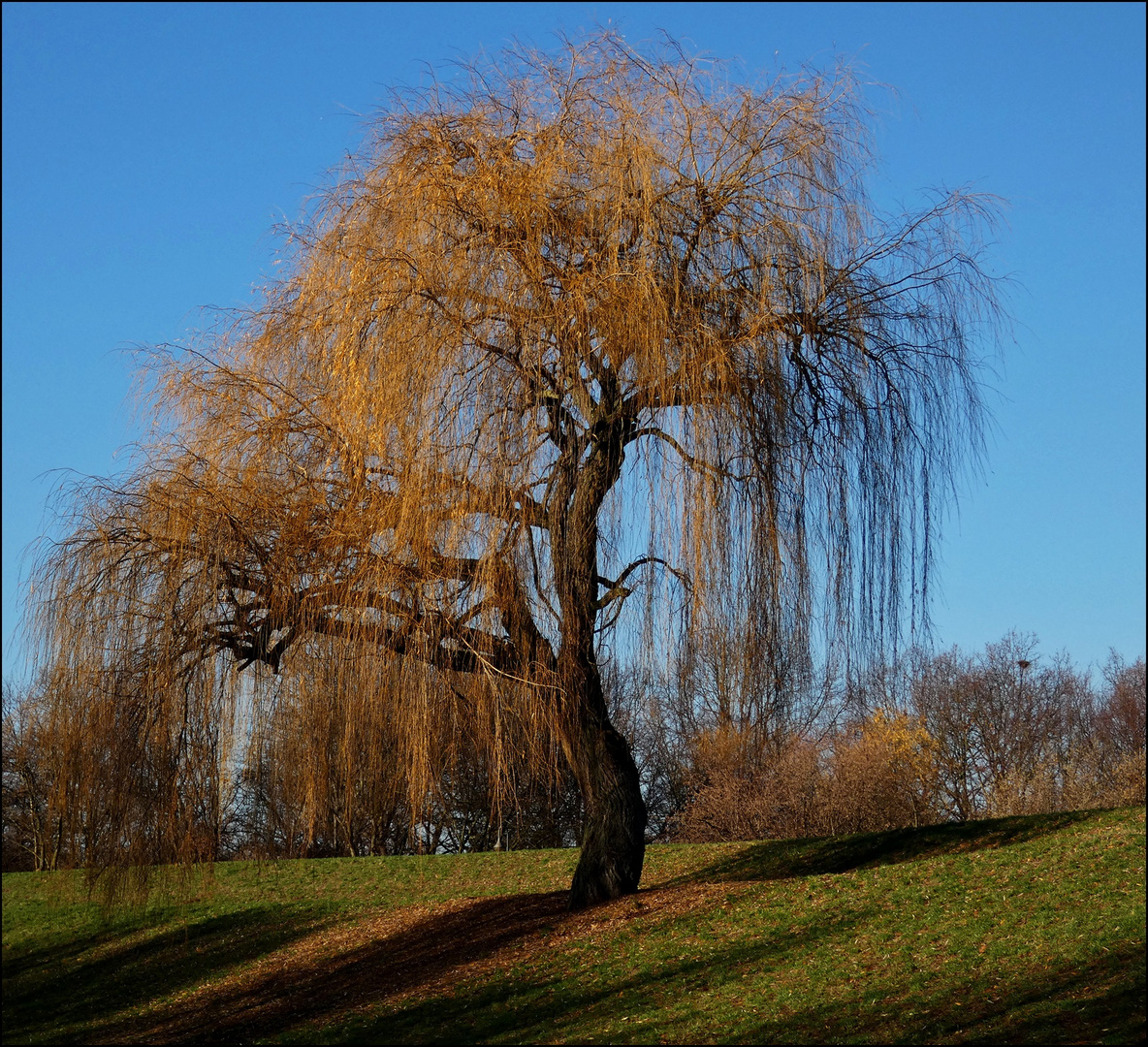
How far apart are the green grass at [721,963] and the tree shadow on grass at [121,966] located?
0.20 feet

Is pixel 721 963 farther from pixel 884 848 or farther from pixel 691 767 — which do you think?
pixel 691 767

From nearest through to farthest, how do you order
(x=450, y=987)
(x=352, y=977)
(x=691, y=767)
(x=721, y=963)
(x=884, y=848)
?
(x=721, y=963) < (x=450, y=987) < (x=352, y=977) < (x=884, y=848) < (x=691, y=767)

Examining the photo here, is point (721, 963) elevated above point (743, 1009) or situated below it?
above

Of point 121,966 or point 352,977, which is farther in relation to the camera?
point 121,966

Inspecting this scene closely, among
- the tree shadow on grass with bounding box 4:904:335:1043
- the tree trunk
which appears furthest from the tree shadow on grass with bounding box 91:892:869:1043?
the tree shadow on grass with bounding box 4:904:335:1043

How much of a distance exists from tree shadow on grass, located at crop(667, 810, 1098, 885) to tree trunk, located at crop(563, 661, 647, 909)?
1.62 meters

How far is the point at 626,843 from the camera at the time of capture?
389 inches

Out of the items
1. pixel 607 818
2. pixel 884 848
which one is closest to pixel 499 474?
pixel 607 818

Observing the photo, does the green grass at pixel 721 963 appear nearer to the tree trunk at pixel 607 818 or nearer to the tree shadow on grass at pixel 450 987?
the tree shadow on grass at pixel 450 987

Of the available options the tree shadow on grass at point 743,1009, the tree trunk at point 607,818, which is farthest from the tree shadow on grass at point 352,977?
the tree shadow on grass at point 743,1009

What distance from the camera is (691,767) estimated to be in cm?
2453

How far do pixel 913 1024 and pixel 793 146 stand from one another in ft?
21.0

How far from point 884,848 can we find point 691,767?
39.6ft

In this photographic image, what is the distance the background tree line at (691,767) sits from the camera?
8.23 m
